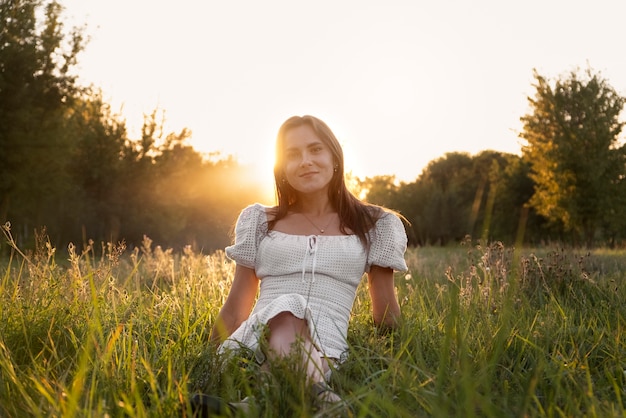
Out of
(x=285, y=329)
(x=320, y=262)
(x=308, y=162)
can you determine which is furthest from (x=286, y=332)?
(x=308, y=162)

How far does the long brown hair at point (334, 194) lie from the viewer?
3.56m

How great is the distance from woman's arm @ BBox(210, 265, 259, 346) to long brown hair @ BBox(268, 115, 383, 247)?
30 centimetres

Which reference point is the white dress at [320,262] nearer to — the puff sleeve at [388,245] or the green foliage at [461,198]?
the puff sleeve at [388,245]

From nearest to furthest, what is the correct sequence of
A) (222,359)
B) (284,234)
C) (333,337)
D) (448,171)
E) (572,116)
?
(222,359) < (333,337) < (284,234) < (572,116) < (448,171)

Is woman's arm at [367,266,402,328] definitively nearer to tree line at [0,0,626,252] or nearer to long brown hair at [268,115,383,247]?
long brown hair at [268,115,383,247]

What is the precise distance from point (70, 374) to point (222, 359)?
0.62 metres

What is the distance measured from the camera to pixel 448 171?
4928cm

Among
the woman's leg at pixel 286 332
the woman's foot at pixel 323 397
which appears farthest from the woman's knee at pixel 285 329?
the woman's foot at pixel 323 397

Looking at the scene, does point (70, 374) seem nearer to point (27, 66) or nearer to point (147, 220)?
point (27, 66)

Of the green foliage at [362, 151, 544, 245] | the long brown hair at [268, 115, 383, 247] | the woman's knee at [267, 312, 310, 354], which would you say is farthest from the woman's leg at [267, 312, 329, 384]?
the green foliage at [362, 151, 544, 245]

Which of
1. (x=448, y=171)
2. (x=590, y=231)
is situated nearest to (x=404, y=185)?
(x=448, y=171)

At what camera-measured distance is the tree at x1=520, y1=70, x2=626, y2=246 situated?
982 inches

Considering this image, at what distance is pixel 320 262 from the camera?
3375 millimetres

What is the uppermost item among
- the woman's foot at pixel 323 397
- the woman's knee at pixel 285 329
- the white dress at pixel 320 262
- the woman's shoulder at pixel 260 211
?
the woman's shoulder at pixel 260 211
